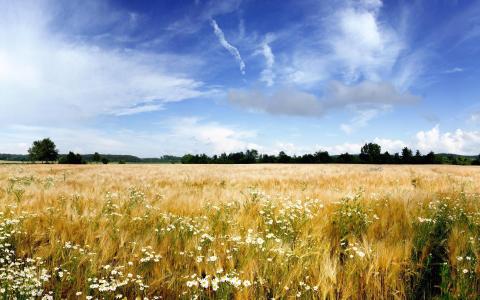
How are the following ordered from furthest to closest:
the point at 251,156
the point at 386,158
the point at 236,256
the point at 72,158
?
the point at 251,156
the point at 386,158
the point at 72,158
the point at 236,256

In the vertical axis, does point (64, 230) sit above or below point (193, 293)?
above

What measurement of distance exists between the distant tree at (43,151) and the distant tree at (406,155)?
129m

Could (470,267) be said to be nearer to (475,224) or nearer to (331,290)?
(331,290)

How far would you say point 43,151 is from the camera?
11769 cm

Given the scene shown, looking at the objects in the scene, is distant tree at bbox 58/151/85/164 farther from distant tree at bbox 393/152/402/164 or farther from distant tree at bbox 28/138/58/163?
distant tree at bbox 393/152/402/164

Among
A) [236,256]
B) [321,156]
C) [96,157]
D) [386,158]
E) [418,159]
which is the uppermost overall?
[321,156]

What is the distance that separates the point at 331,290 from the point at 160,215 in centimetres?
307

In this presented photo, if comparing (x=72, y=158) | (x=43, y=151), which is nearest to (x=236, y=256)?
(x=72, y=158)

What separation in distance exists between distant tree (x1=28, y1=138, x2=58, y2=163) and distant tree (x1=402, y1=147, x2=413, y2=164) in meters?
129

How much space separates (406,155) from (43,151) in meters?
133

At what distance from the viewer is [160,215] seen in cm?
505

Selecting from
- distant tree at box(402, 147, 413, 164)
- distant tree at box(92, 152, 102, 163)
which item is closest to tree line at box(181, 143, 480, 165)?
distant tree at box(402, 147, 413, 164)

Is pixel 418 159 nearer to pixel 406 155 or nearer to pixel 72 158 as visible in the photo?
pixel 406 155

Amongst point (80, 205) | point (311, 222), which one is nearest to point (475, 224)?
point (311, 222)
